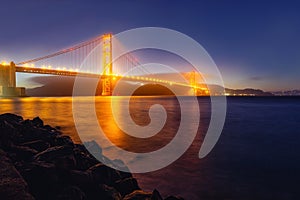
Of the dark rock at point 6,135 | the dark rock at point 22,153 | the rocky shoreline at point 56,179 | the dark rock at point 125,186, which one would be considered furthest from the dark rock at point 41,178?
the dark rock at point 6,135

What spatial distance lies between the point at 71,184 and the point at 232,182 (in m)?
3.09

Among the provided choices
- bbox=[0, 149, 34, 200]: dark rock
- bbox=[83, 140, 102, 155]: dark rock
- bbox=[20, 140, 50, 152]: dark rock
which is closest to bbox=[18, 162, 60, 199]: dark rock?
bbox=[0, 149, 34, 200]: dark rock

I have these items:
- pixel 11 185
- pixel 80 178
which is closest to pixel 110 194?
pixel 80 178

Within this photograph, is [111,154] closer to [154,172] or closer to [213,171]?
[154,172]

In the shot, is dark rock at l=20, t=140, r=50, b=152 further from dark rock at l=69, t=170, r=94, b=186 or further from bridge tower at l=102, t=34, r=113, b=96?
bridge tower at l=102, t=34, r=113, b=96

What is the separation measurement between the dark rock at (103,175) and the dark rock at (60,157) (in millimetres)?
271

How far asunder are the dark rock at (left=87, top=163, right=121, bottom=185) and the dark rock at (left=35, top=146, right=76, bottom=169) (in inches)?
10.7

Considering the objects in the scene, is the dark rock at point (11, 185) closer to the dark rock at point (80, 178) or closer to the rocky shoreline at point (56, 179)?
the rocky shoreline at point (56, 179)

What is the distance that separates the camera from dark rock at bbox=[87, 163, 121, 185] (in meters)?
3.00

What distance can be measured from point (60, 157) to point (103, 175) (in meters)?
Result: 0.64

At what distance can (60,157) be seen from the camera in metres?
3.00

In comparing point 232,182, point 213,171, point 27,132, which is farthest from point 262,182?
point 27,132

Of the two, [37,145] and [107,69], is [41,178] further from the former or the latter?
[107,69]

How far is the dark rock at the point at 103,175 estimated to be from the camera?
3002mm
